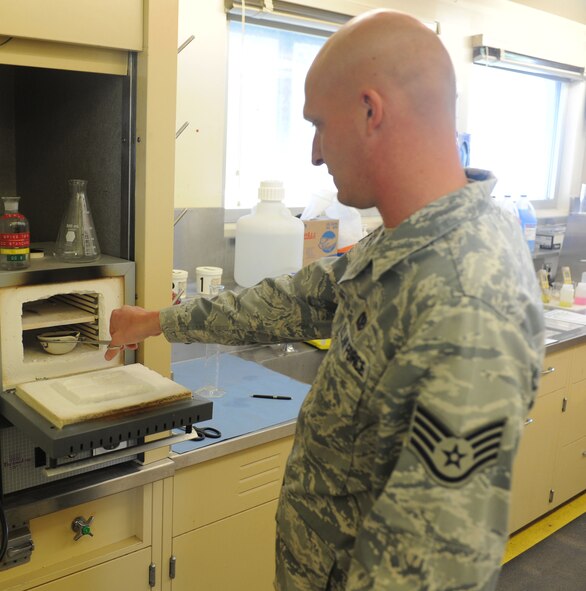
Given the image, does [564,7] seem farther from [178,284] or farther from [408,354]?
[408,354]

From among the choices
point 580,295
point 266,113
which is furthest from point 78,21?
point 580,295

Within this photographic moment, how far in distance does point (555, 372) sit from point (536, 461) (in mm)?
345

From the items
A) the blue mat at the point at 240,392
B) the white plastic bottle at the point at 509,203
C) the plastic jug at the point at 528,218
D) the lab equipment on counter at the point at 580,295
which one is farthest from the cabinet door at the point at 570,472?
the blue mat at the point at 240,392

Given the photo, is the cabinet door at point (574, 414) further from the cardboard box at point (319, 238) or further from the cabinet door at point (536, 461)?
the cardboard box at point (319, 238)

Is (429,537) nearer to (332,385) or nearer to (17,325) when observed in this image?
(332,385)

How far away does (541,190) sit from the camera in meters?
3.82

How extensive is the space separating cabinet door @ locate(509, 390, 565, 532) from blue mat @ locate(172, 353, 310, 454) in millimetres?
1081

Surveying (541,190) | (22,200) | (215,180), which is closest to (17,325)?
(22,200)

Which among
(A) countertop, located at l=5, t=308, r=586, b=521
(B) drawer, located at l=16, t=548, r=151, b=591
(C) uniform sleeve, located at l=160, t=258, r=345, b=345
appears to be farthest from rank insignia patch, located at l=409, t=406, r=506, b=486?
(B) drawer, located at l=16, t=548, r=151, b=591

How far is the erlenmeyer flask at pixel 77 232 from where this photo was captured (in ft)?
4.68

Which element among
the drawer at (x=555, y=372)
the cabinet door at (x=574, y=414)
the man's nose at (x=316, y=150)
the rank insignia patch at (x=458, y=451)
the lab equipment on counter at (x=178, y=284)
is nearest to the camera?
the rank insignia patch at (x=458, y=451)

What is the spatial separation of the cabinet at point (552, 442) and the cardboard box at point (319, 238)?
87cm

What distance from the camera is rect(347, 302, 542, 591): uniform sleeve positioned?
0.79 metres

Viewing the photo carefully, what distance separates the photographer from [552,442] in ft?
9.23
